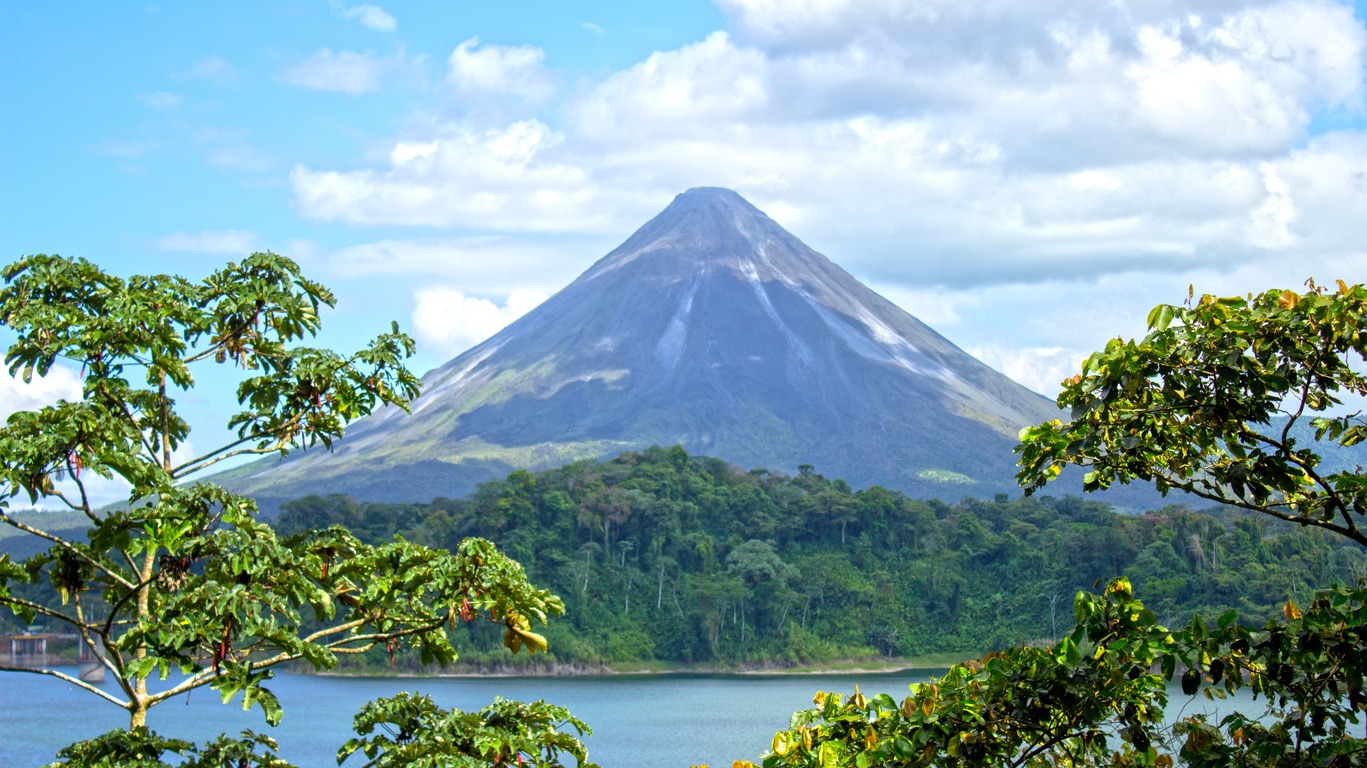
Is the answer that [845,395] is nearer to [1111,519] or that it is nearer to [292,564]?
[1111,519]

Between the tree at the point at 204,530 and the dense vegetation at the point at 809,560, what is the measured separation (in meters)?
46.8

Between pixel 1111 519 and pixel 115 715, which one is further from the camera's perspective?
pixel 1111 519

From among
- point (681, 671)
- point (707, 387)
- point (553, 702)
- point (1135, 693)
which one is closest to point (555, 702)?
point (553, 702)

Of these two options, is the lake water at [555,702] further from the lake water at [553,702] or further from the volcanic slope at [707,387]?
the volcanic slope at [707,387]

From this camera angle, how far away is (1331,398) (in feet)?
14.7

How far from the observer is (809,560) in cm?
5831

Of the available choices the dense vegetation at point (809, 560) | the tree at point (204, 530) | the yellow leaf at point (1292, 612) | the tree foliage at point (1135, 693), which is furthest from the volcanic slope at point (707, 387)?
the yellow leaf at point (1292, 612)

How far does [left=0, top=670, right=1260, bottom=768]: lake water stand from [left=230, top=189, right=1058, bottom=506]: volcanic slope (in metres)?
61.3

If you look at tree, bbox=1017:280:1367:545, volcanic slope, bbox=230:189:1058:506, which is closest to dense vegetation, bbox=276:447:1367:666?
tree, bbox=1017:280:1367:545

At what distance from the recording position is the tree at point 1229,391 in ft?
13.9

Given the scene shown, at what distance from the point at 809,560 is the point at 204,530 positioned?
5457 cm

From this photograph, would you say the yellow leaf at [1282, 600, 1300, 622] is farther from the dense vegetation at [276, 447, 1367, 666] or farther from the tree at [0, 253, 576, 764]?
the dense vegetation at [276, 447, 1367, 666]

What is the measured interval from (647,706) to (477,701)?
16.7 ft

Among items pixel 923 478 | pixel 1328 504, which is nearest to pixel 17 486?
pixel 1328 504
